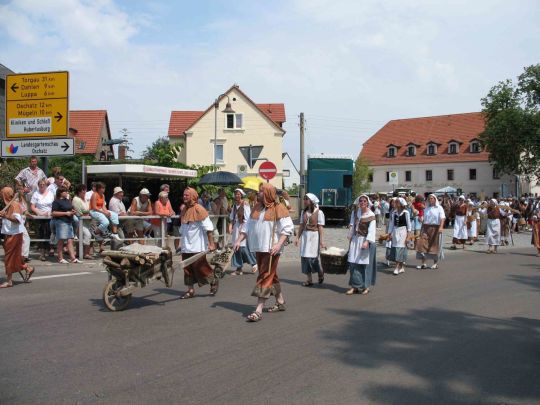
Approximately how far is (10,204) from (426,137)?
7220cm

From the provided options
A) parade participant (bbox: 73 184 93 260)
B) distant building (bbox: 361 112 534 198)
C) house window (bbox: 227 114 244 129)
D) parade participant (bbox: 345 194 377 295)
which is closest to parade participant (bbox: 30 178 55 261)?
parade participant (bbox: 73 184 93 260)

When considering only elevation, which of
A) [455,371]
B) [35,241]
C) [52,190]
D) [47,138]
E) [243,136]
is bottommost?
[455,371]

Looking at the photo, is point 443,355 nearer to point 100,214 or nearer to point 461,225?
point 100,214

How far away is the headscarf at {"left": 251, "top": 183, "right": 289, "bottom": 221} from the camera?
7.75 m

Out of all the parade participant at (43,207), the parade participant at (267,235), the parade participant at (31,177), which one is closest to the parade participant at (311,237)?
the parade participant at (267,235)

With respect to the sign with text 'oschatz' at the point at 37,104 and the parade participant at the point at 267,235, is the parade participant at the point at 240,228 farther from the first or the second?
the sign with text 'oschatz' at the point at 37,104

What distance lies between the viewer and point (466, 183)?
7244cm

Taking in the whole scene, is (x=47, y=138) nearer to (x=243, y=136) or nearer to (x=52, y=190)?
(x=52, y=190)

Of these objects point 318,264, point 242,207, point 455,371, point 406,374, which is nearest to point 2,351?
point 406,374

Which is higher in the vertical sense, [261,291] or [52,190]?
[52,190]

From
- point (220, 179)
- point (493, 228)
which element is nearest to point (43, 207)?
point (220, 179)

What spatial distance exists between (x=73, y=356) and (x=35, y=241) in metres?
8.01

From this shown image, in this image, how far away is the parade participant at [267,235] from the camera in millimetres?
7664

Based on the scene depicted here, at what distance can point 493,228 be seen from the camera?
60.9 ft
